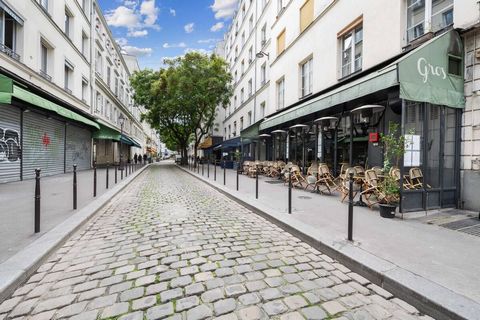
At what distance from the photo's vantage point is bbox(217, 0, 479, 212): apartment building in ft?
19.2

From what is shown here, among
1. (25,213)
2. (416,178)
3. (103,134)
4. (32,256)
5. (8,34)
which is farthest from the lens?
(103,134)

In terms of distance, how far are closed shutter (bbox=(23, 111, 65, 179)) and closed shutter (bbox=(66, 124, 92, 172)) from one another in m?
0.93

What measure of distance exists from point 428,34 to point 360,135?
3.73 metres

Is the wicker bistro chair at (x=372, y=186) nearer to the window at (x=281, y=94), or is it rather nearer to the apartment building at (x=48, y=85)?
the window at (x=281, y=94)

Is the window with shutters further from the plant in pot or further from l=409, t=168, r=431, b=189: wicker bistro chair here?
the plant in pot

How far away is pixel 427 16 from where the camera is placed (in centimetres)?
715

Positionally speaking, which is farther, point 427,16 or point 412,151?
point 427,16

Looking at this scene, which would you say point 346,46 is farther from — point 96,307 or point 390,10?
point 96,307

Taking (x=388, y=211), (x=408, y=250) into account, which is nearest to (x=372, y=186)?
(x=388, y=211)

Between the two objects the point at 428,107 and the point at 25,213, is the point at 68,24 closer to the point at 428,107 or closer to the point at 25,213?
the point at 25,213

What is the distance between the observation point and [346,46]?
1063cm

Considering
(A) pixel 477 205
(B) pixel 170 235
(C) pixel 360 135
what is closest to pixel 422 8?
(C) pixel 360 135

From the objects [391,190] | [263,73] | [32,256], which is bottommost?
[32,256]

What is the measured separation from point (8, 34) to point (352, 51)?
575 inches
